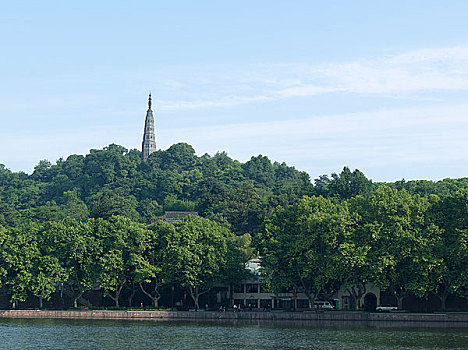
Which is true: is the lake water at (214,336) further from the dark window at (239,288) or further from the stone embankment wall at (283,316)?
the dark window at (239,288)

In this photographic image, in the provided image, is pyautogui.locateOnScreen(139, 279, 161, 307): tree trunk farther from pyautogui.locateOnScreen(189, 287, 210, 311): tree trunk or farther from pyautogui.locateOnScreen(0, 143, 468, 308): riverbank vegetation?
pyautogui.locateOnScreen(189, 287, 210, 311): tree trunk

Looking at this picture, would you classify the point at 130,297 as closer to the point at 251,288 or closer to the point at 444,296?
the point at 251,288

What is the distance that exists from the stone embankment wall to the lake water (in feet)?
22.7

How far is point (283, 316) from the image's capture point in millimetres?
100938

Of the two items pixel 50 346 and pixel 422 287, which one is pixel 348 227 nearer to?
pixel 422 287

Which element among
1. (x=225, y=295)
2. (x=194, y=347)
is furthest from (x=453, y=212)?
(x=194, y=347)

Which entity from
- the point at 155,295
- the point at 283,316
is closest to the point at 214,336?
the point at 283,316

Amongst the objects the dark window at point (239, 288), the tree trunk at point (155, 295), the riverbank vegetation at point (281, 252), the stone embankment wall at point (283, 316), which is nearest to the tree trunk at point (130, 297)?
the riverbank vegetation at point (281, 252)

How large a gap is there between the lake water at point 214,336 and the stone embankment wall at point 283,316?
273 inches

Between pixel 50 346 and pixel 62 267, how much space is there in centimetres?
3994

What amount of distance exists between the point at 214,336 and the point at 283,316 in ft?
82.5

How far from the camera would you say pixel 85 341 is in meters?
72.4

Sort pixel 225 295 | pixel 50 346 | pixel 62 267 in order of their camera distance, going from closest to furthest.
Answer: pixel 50 346, pixel 62 267, pixel 225 295

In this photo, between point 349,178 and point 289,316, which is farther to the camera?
point 349,178
